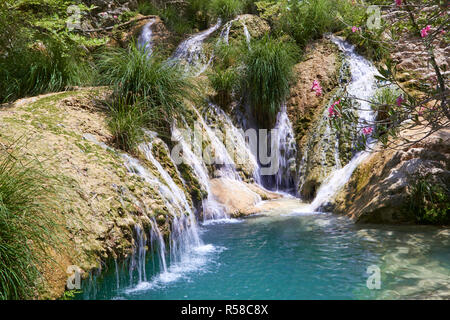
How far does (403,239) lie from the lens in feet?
12.0

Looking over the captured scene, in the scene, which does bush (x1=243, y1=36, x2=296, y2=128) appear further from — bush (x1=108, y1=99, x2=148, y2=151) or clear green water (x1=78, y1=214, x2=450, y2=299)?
clear green water (x1=78, y1=214, x2=450, y2=299)

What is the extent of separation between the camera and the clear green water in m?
2.58

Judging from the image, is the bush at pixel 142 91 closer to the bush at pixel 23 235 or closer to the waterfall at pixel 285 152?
the bush at pixel 23 235

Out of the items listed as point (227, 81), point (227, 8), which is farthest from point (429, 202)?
point (227, 8)

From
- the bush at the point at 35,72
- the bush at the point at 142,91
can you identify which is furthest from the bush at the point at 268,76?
the bush at the point at 35,72

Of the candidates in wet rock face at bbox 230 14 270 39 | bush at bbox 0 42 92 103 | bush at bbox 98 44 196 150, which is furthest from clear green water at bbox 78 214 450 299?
wet rock face at bbox 230 14 270 39

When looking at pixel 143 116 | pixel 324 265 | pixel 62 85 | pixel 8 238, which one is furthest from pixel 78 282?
pixel 62 85

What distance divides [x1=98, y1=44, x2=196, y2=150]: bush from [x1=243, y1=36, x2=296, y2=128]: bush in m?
2.57

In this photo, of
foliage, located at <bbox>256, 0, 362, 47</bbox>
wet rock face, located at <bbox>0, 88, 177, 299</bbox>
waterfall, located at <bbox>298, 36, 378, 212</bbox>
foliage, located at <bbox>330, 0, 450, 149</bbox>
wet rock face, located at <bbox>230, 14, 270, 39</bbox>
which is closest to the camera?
wet rock face, located at <bbox>0, 88, 177, 299</bbox>

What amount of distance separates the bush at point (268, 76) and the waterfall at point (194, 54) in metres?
1.69

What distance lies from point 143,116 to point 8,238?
289cm

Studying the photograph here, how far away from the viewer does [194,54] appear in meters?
9.48
